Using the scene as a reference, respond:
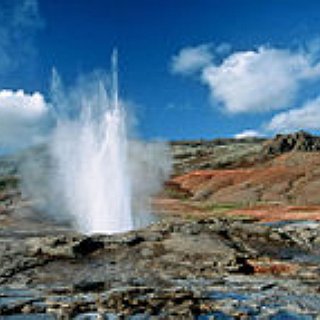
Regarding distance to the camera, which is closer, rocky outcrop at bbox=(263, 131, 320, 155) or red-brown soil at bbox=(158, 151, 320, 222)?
red-brown soil at bbox=(158, 151, 320, 222)

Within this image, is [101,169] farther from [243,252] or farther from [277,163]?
[277,163]

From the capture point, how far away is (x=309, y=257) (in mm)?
20266

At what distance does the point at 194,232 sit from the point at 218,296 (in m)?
8.82

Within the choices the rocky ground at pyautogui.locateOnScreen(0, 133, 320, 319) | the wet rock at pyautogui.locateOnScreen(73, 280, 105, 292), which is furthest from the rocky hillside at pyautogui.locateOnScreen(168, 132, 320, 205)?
the wet rock at pyautogui.locateOnScreen(73, 280, 105, 292)

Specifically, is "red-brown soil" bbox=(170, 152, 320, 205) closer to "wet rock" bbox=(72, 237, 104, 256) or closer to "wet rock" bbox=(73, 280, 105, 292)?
"wet rock" bbox=(72, 237, 104, 256)

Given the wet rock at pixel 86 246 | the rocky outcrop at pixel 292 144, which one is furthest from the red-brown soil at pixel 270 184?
the wet rock at pixel 86 246

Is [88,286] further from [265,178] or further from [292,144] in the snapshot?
[292,144]

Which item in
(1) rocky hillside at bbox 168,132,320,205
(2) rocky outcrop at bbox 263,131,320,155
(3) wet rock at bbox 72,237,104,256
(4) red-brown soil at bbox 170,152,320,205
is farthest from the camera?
(2) rocky outcrop at bbox 263,131,320,155

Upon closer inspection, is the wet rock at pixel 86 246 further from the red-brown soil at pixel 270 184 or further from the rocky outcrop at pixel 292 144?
the rocky outcrop at pixel 292 144

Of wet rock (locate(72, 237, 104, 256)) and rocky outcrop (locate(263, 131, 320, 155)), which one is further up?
rocky outcrop (locate(263, 131, 320, 155))

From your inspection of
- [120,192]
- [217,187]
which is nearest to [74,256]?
[120,192]

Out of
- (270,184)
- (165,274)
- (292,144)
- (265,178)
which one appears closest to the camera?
(165,274)

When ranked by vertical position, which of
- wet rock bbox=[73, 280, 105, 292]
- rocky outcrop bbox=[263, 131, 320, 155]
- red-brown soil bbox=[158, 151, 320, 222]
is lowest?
wet rock bbox=[73, 280, 105, 292]

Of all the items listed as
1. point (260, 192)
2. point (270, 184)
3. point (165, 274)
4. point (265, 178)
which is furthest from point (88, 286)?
point (265, 178)
